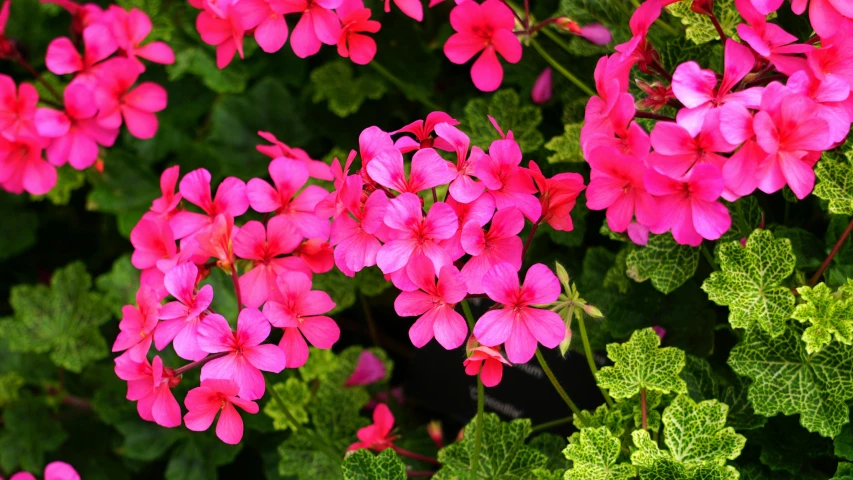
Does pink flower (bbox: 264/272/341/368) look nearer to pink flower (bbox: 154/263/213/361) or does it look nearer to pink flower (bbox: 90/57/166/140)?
pink flower (bbox: 154/263/213/361)

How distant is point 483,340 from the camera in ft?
2.52

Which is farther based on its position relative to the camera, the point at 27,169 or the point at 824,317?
the point at 27,169

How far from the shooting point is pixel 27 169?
1189 mm

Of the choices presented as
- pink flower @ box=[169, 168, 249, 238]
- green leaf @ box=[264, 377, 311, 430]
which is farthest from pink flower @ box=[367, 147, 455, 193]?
green leaf @ box=[264, 377, 311, 430]

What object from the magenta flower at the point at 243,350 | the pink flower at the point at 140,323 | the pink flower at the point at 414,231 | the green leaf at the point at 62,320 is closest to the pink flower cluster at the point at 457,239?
the pink flower at the point at 414,231

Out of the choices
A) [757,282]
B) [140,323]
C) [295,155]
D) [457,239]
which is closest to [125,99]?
[295,155]

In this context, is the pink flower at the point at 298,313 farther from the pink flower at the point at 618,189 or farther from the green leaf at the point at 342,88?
the green leaf at the point at 342,88

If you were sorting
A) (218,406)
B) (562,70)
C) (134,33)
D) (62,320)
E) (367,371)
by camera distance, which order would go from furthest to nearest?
1. (62,320)
2. (367,371)
3. (134,33)
4. (562,70)
5. (218,406)

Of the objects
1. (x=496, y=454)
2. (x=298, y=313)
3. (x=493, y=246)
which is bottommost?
(x=496, y=454)

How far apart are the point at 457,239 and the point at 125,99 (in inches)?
26.7

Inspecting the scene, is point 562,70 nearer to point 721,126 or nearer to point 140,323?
point 721,126

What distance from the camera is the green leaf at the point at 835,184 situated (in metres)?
0.91

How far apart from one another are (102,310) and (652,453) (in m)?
1.05

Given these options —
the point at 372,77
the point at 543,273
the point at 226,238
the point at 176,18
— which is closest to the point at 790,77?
the point at 543,273
